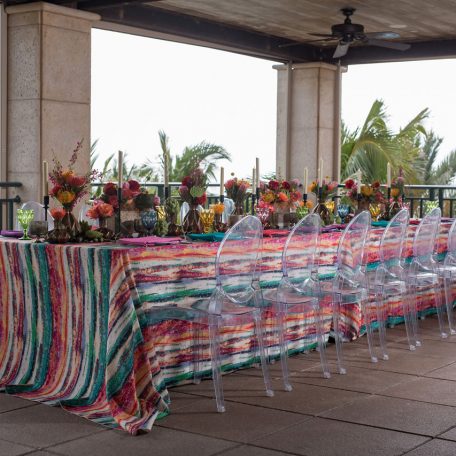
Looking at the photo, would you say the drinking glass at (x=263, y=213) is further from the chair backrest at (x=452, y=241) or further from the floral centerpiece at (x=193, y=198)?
the chair backrest at (x=452, y=241)

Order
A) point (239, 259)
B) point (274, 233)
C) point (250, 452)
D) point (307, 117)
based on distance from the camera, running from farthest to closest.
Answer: point (307, 117) → point (274, 233) → point (239, 259) → point (250, 452)

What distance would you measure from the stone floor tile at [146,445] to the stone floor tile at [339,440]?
0.80ft

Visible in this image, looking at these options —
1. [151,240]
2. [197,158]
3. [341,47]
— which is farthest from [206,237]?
[197,158]

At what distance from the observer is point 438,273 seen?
6.27m

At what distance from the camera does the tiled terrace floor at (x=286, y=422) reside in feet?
11.9

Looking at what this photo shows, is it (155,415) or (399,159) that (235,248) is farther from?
(399,159)

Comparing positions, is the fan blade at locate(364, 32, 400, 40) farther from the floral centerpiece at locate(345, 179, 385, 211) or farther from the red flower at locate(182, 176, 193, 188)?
the red flower at locate(182, 176, 193, 188)

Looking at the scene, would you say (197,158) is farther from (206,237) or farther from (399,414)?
(399,414)

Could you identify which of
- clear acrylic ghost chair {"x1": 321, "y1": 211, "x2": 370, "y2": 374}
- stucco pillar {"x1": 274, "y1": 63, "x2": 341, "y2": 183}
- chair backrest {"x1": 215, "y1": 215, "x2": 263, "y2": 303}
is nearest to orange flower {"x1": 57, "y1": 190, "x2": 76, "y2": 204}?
chair backrest {"x1": 215, "y1": 215, "x2": 263, "y2": 303}

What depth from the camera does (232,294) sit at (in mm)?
4504

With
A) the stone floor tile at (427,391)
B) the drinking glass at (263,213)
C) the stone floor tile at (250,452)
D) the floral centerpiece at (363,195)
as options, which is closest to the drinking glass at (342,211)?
the floral centerpiece at (363,195)

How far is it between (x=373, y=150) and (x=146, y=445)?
12763 millimetres

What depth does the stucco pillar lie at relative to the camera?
11.8 meters

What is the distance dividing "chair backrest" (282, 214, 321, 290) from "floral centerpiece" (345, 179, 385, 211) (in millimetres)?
1664
